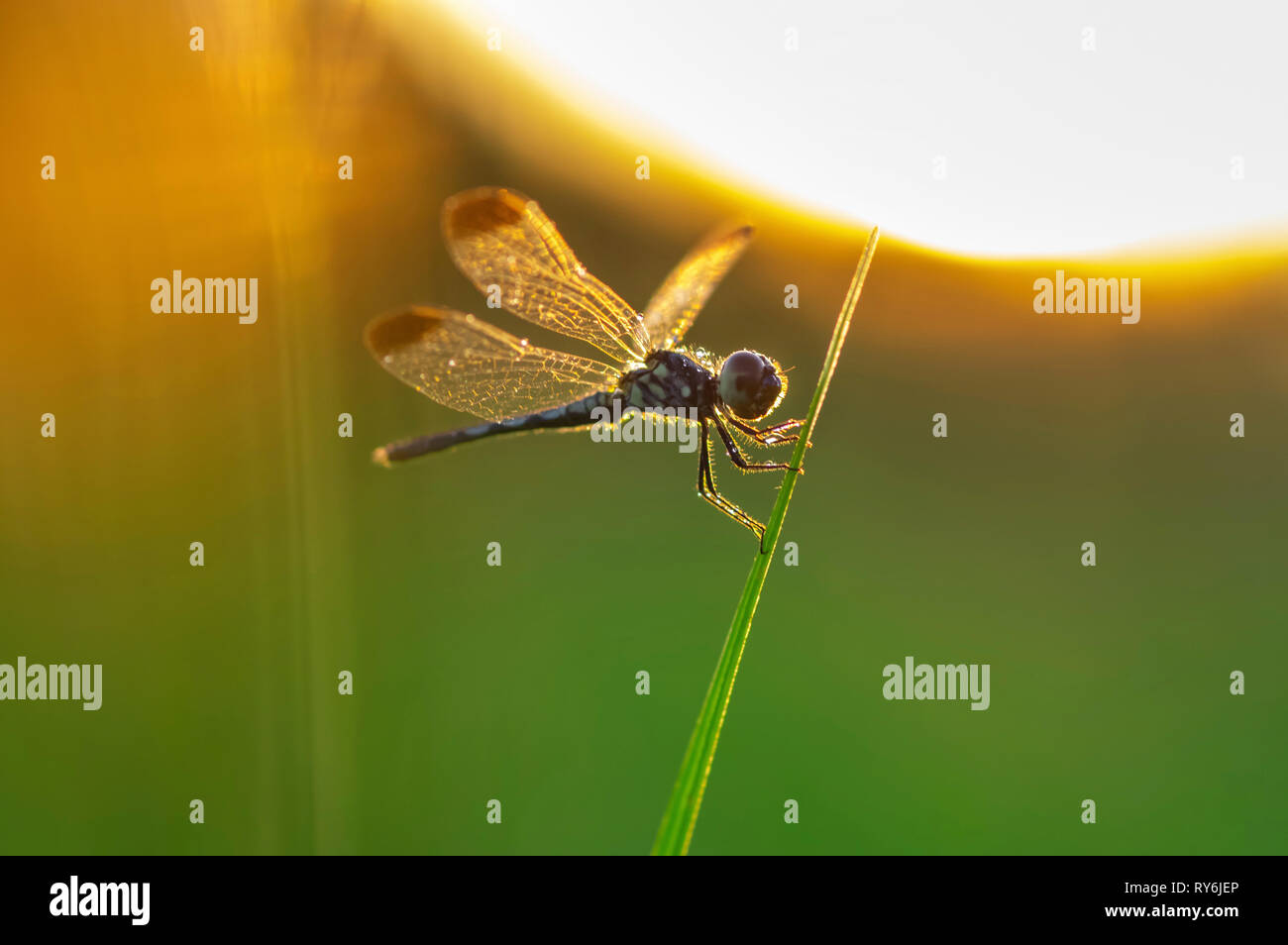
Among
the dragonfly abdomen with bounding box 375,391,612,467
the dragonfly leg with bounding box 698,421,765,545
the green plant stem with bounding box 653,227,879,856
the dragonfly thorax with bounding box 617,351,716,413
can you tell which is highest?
the dragonfly thorax with bounding box 617,351,716,413

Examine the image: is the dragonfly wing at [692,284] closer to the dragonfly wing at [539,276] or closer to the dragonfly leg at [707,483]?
the dragonfly wing at [539,276]

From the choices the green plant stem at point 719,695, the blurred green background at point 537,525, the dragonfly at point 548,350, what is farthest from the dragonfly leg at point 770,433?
the green plant stem at point 719,695

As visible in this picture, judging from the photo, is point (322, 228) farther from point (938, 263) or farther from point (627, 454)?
point (938, 263)

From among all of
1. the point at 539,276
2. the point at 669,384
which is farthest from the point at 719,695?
the point at 539,276

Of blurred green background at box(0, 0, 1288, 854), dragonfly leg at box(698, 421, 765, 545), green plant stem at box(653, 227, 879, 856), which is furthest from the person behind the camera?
blurred green background at box(0, 0, 1288, 854)

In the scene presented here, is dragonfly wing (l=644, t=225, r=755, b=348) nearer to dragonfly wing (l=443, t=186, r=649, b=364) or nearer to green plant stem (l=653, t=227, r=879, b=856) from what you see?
dragonfly wing (l=443, t=186, r=649, b=364)

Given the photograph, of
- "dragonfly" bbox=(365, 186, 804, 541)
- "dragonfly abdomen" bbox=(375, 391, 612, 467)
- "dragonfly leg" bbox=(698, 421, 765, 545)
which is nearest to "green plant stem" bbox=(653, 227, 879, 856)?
"dragonfly leg" bbox=(698, 421, 765, 545)
